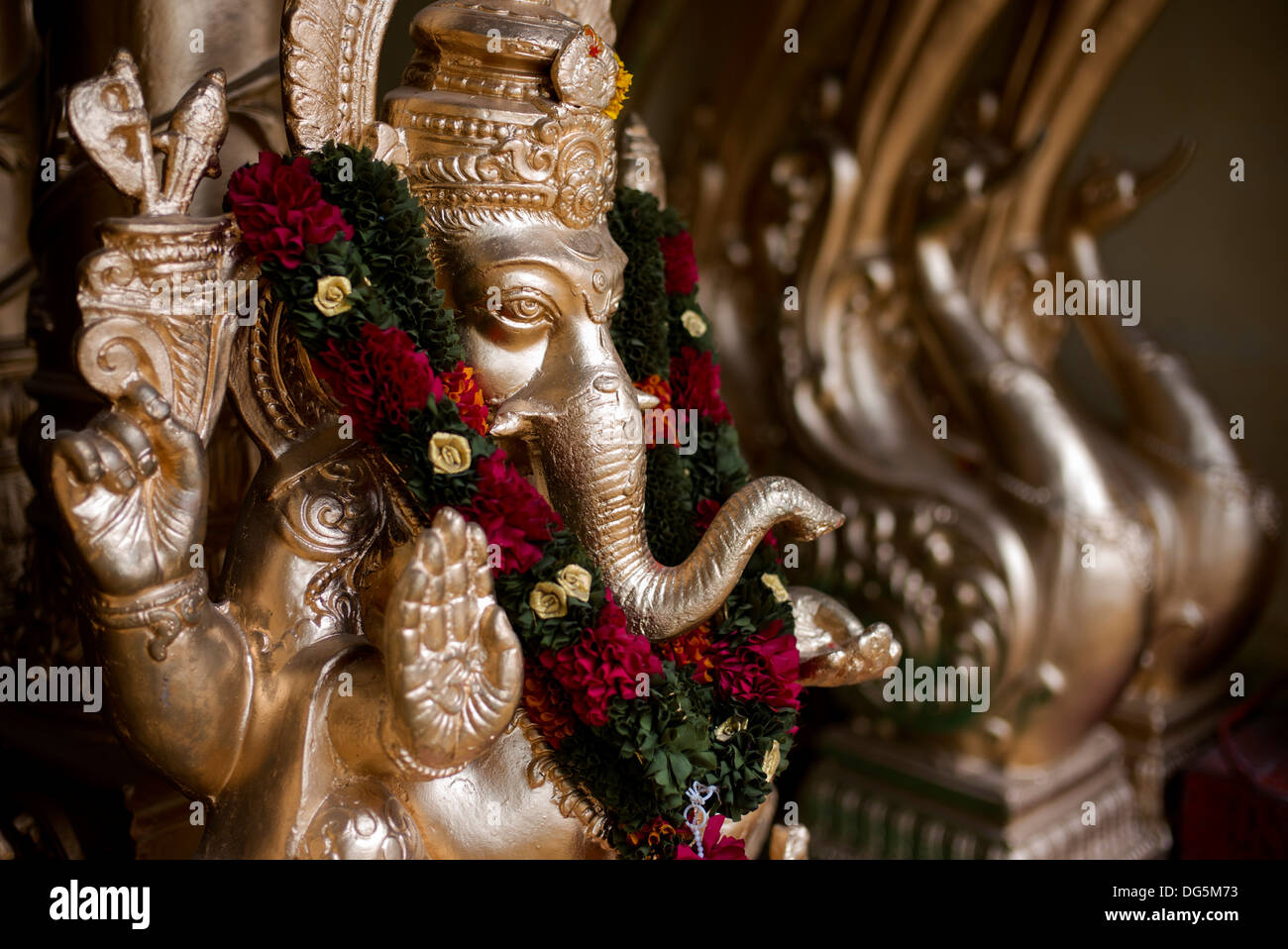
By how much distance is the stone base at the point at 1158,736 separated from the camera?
6.94 feet

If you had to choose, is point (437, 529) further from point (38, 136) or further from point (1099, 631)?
point (1099, 631)

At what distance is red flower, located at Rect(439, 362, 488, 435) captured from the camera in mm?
958

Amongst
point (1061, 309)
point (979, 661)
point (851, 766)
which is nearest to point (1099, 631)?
point (979, 661)

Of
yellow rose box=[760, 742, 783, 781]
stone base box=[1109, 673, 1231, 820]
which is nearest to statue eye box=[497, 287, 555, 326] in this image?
yellow rose box=[760, 742, 783, 781]

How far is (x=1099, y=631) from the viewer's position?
5.95 feet

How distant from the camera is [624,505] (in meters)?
1.01

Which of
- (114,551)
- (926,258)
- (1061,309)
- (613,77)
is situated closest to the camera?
(114,551)

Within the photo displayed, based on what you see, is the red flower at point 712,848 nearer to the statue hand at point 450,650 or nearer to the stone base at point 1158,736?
the statue hand at point 450,650

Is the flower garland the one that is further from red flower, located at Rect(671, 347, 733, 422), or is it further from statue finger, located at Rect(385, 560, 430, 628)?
red flower, located at Rect(671, 347, 733, 422)

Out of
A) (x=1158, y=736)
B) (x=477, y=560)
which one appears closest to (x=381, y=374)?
(x=477, y=560)

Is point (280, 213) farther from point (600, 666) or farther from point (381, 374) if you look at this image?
point (600, 666)

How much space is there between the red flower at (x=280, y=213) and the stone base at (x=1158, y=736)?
1.71m

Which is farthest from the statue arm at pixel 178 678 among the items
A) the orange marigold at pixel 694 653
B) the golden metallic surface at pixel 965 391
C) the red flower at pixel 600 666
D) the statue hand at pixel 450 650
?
the golden metallic surface at pixel 965 391

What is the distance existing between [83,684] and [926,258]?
4.78 ft
